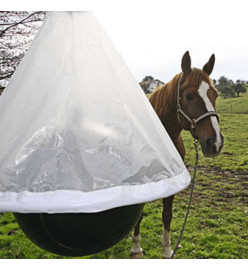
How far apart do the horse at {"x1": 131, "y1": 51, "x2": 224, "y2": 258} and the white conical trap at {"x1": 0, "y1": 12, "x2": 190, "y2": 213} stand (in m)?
0.93

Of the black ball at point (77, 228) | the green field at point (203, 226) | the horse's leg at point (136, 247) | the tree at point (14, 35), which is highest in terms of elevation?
the tree at point (14, 35)

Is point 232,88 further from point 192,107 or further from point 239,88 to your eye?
point 192,107

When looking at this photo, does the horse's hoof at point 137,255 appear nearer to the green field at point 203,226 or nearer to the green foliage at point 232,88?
the green field at point 203,226

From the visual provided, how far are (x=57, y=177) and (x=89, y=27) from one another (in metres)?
0.78

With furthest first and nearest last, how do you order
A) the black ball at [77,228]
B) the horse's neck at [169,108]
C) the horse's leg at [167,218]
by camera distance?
the horse's leg at [167,218] < the horse's neck at [169,108] < the black ball at [77,228]

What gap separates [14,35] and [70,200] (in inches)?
121

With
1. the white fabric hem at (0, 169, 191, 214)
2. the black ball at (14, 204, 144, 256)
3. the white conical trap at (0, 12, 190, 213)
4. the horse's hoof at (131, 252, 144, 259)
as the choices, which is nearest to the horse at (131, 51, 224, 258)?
the horse's hoof at (131, 252, 144, 259)

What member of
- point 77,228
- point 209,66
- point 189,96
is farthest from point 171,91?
point 77,228

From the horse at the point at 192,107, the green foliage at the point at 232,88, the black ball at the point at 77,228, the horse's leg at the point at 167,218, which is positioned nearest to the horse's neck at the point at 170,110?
the horse at the point at 192,107

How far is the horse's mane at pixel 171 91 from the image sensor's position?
221cm

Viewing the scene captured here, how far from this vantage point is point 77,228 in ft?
3.58

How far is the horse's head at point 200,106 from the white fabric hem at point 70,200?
1227mm

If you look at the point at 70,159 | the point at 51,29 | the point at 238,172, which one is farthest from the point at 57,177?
the point at 238,172

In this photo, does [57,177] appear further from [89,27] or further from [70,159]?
[89,27]
